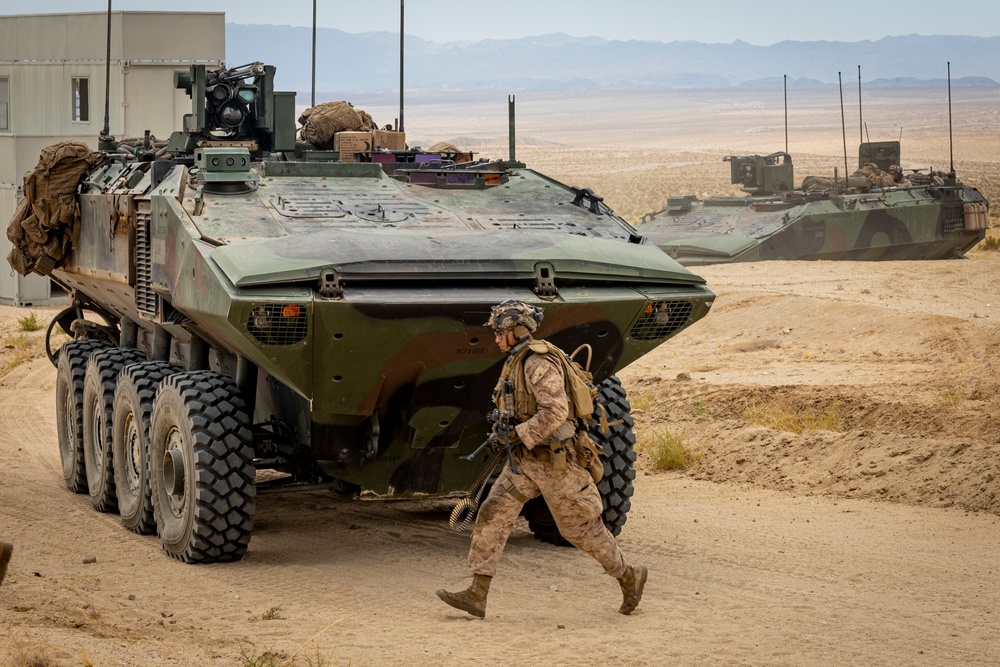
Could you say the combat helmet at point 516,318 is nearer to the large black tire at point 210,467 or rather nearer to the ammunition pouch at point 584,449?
the ammunition pouch at point 584,449

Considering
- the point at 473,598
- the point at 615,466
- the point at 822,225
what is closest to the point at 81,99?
the point at 822,225

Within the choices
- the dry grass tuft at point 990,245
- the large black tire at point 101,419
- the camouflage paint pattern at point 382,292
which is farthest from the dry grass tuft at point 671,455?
the dry grass tuft at point 990,245

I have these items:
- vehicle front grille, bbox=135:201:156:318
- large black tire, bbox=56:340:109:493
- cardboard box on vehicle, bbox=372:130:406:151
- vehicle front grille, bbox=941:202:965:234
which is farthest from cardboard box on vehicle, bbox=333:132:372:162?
vehicle front grille, bbox=941:202:965:234

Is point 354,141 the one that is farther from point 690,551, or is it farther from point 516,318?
point 516,318

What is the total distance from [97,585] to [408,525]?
91.2 inches

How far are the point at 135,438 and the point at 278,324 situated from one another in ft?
8.19

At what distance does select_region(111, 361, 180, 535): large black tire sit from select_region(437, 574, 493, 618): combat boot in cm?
246

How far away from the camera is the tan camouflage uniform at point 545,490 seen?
6.09m

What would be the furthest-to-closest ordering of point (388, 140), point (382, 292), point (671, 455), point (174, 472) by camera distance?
point (671, 455)
point (388, 140)
point (174, 472)
point (382, 292)

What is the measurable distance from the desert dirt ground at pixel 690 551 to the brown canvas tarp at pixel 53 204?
5.76 feet

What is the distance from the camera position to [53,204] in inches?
385

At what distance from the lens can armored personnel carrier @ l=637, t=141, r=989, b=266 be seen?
2141 centimetres

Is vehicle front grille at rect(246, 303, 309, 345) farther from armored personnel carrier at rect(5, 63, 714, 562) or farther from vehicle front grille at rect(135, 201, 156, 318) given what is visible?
vehicle front grille at rect(135, 201, 156, 318)

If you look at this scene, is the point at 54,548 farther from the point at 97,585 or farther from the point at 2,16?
the point at 2,16
